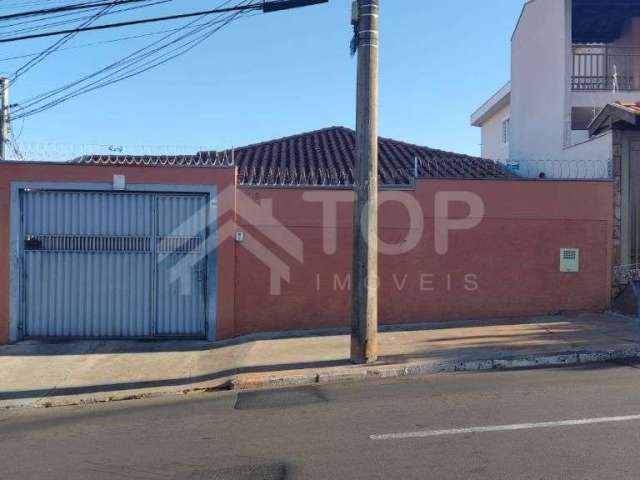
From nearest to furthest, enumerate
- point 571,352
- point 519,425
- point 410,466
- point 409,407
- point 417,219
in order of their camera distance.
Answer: point 410,466 < point 519,425 < point 409,407 < point 571,352 < point 417,219

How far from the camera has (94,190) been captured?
1088cm

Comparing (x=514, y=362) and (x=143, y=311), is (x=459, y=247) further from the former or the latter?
(x=143, y=311)

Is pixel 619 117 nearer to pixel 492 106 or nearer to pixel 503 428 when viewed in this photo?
pixel 503 428

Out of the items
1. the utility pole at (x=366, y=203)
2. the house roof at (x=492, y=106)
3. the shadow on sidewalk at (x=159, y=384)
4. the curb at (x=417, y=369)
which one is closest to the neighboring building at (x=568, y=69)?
the house roof at (x=492, y=106)

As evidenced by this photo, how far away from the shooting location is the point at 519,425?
571 cm

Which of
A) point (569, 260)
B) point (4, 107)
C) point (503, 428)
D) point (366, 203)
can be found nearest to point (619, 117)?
point (569, 260)

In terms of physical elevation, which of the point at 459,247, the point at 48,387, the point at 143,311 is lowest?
the point at 48,387

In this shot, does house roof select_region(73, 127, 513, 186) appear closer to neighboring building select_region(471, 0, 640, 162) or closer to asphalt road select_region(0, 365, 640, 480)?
neighboring building select_region(471, 0, 640, 162)

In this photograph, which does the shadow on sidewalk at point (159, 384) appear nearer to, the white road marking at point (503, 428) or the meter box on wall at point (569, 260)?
the white road marking at point (503, 428)

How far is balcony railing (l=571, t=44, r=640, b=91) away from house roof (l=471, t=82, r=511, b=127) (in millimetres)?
4021

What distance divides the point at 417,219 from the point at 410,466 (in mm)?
7029

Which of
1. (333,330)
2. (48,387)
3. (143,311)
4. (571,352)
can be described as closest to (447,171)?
(333,330)

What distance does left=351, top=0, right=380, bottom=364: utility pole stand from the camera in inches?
346

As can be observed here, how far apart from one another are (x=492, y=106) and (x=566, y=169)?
971 cm
